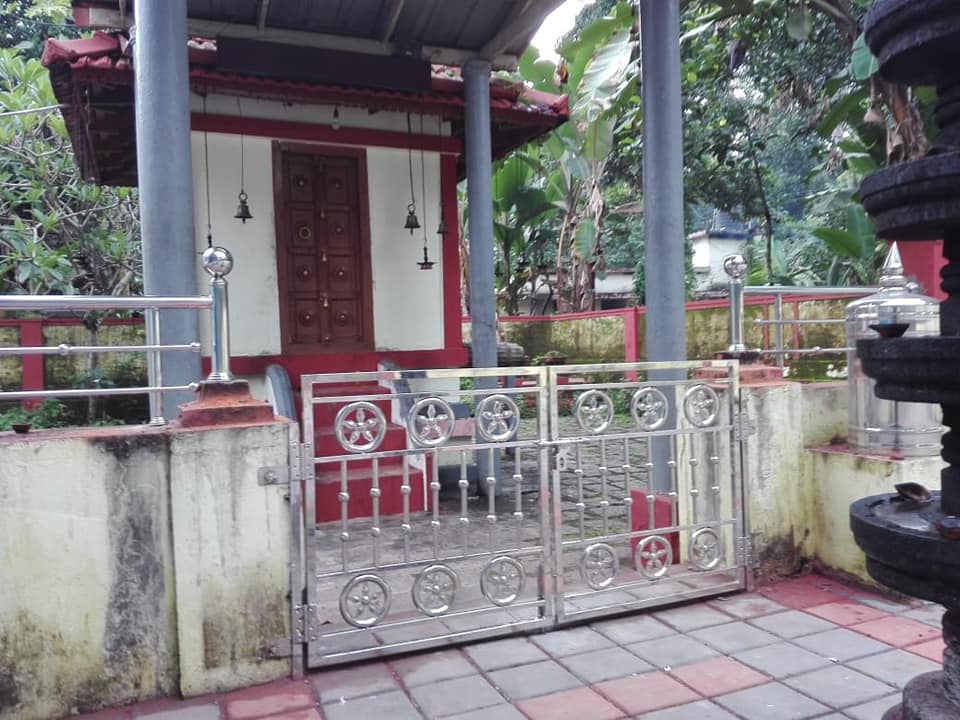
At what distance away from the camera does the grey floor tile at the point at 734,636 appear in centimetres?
354

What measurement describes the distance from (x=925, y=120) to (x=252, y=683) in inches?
301

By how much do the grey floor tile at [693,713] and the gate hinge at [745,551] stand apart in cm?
141

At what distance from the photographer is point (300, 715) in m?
2.95

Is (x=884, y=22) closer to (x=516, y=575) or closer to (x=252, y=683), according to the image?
(x=516, y=575)

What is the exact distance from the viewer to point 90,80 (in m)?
5.67

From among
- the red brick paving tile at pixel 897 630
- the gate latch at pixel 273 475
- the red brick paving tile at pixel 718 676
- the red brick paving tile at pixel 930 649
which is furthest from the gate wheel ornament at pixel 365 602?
the red brick paving tile at pixel 930 649

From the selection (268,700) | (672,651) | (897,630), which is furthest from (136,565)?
(897,630)

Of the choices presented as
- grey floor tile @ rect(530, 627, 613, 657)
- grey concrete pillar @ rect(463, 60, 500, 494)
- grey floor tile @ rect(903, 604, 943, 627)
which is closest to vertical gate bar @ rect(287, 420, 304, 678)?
grey floor tile @ rect(530, 627, 613, 657)

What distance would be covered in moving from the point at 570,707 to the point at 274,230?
17.7 feet

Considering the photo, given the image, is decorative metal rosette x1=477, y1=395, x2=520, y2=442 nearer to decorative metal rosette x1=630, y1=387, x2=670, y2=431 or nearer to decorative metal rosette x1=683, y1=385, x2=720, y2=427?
decorative metal rosette x1=630, y1=387, x2=670, y2=431

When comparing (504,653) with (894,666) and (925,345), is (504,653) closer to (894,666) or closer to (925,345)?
(894,666)

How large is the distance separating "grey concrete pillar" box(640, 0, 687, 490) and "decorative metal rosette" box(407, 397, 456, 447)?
1.92m

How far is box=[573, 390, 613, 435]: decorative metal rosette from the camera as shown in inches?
150

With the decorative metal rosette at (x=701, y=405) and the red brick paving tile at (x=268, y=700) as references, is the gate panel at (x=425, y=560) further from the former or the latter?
the decorative metal rosette at (x=701, y=405)
